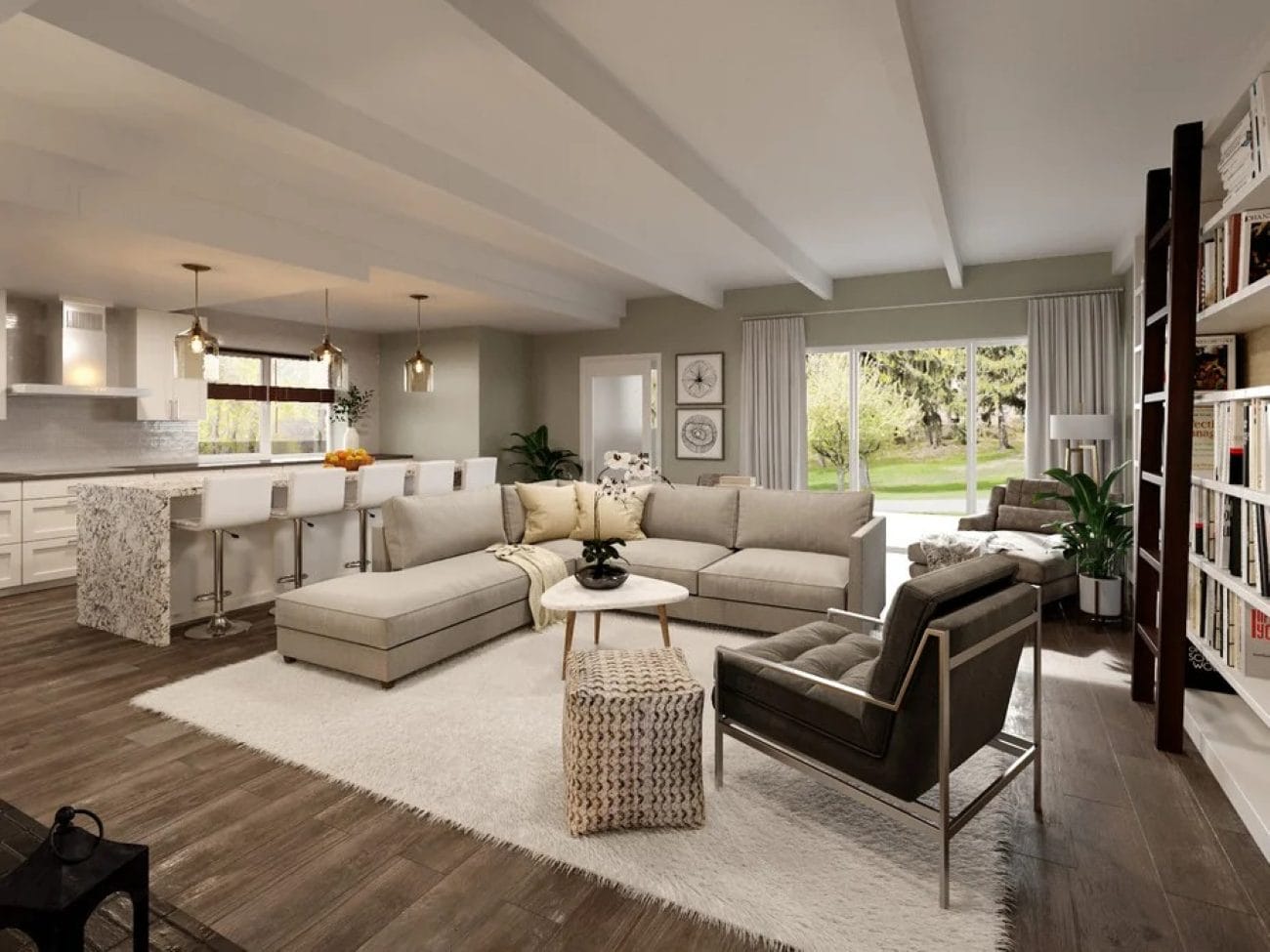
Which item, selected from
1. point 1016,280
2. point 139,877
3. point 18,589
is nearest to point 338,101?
point 139,877

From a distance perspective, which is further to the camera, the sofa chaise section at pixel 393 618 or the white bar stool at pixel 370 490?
the white bar stool at pixel 370 490

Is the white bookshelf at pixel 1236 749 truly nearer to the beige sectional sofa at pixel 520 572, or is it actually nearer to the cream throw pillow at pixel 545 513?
the beige sectional sofa at pixel 520 572

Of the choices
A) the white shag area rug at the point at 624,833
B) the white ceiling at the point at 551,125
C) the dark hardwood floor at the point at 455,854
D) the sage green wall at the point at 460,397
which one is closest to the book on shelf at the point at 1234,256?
the white ceiling at the point at 551,125

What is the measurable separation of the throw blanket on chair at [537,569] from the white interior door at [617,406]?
372 centimetres

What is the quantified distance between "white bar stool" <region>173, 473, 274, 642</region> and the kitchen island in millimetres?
116

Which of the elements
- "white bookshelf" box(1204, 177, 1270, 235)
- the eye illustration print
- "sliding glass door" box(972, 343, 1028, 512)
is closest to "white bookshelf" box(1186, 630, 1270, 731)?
"white bookshelf" box(1204, 177, 1270, 235)

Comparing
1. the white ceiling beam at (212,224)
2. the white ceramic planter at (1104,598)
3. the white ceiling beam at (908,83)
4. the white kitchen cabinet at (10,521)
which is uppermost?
the white ceiling beam at (908,83)

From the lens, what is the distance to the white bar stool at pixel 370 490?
5.08m

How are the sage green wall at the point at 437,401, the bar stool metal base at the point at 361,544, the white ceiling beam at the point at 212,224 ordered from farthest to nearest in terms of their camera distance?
1. the sage green wall at the point at 437,401
2. the bar stool metal base at the point at 361,544
3. the white ceiling beam at the point at 212,224

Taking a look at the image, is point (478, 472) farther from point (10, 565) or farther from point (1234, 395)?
point (1234, 395)

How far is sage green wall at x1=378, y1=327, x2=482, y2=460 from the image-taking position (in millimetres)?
7938

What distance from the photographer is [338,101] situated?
3252mm

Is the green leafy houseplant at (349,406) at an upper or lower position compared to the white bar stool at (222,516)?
upper

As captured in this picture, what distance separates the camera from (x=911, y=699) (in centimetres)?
189
